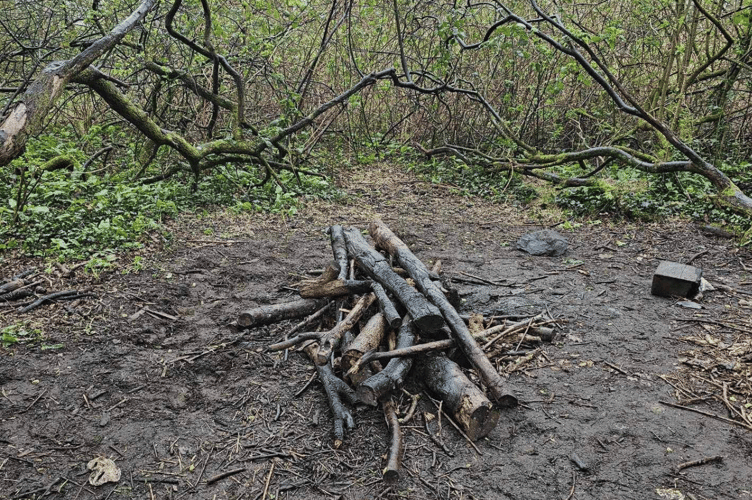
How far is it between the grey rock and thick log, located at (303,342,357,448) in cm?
320

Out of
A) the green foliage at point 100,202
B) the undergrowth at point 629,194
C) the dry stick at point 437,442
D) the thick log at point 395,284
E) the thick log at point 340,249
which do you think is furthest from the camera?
the undergrowth at point 629,194

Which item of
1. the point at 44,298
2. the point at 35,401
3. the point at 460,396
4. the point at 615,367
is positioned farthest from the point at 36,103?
the point at 615,367

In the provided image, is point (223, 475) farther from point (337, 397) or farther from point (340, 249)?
point (340, 249)

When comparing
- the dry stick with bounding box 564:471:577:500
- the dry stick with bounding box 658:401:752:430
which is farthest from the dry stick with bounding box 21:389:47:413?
the dry stick with bounding box 658:401:752:430

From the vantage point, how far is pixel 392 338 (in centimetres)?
367

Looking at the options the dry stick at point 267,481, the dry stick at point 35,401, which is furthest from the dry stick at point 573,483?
the dry stick at point 35,401

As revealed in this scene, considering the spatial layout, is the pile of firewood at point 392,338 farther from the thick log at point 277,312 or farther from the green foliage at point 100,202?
the green foliage at point 100,202

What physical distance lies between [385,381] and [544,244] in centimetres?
337

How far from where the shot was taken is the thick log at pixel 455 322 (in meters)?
3.16

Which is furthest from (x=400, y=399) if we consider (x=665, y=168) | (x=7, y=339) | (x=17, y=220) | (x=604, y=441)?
(x=665, y=168)

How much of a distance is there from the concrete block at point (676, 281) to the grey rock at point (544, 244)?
1.28m

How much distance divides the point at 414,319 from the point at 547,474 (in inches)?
48.8

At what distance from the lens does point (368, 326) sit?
364cm

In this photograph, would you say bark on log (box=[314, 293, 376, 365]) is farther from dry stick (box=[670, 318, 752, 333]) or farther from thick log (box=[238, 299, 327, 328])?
dry stick (box=[670, 318, 752, 333])
